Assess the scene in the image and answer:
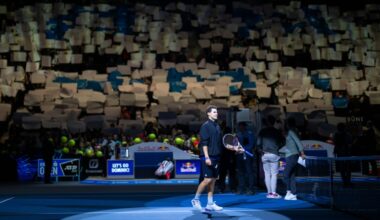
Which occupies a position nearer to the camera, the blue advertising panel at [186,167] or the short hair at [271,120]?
the short hair at [271,120]

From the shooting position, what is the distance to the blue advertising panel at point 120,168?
16.3 meters

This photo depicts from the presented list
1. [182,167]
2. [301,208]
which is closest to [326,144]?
[182,167]

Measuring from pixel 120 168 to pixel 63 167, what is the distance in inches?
67.3

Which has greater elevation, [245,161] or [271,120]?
[271,120]

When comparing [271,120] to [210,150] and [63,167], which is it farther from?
[63,167]

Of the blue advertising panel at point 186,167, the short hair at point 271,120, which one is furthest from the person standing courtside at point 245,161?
the blue advertising panel at point 186,167

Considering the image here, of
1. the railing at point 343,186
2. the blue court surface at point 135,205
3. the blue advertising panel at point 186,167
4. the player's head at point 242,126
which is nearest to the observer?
the railing at point 343,186

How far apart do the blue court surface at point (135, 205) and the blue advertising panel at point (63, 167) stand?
2281 mm

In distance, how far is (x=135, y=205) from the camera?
9602 millimetres

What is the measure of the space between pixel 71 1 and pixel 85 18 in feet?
4.39

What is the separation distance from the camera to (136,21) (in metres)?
25.9

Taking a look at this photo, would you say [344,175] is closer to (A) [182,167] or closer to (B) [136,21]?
(A) [182,167]

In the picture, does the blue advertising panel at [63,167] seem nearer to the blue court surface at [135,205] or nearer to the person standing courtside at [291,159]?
the blue court surface at [135,205]

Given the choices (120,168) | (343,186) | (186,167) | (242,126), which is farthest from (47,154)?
(343,186)
